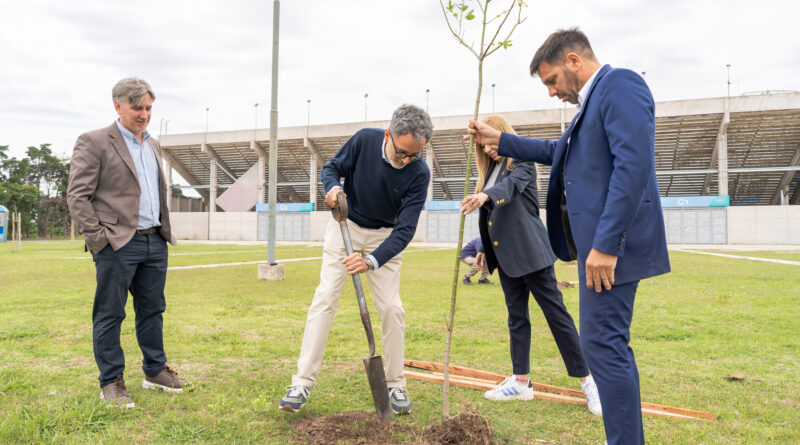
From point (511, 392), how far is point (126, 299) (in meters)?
2.67

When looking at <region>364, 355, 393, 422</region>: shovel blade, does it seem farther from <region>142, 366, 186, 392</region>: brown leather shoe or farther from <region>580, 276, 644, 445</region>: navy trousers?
<region>142, 366, 186, 392</region>: brown leather shoe

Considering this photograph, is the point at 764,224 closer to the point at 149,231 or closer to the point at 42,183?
the point at 149,231

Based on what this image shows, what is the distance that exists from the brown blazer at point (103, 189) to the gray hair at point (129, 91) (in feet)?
0.76

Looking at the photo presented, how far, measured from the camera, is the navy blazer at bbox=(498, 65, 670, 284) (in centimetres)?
212

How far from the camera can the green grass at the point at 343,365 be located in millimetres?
2957

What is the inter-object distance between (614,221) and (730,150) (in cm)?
4060

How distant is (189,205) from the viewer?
2020 inches

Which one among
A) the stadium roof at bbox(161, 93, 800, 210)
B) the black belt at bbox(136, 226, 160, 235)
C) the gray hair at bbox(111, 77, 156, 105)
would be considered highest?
the stadium roof at bbox(161, 93, 800, 210)

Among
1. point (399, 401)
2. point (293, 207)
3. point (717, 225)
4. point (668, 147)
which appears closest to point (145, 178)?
point (399, 401)

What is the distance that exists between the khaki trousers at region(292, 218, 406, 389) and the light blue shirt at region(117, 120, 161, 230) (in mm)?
1272

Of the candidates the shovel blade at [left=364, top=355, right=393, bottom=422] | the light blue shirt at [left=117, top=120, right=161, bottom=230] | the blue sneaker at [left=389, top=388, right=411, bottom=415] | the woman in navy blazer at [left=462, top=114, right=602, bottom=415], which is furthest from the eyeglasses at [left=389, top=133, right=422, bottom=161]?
the light blue shirt at [left=117, top=120, right=161, bottom=230]

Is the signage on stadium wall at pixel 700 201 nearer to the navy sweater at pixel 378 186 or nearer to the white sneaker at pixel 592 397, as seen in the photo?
the white sneaker at pixel 592 397

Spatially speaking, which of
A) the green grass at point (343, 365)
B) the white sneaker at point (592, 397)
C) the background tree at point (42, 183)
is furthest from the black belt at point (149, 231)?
the background tree at point (42, 183)

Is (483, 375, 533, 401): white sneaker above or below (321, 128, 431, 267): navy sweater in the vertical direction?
below
